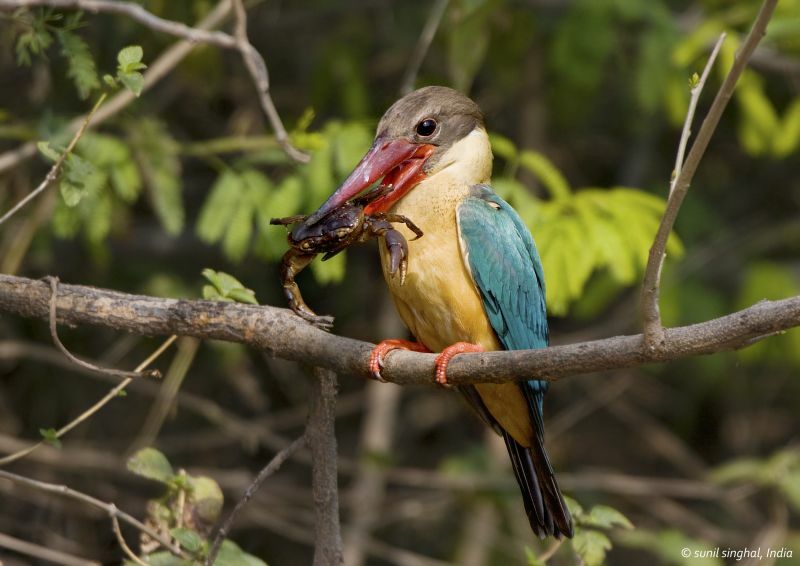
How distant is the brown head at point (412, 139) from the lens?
2.93 meters

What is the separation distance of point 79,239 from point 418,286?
241 cm

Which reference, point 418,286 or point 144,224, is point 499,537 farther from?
point 418,286

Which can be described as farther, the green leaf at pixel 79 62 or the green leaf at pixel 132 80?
the green leaf at pixel 79 62

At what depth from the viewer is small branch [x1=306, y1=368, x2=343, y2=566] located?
245 cm

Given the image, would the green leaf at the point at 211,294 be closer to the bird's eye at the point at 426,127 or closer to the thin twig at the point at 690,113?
the bird's eye at the point at 426,127

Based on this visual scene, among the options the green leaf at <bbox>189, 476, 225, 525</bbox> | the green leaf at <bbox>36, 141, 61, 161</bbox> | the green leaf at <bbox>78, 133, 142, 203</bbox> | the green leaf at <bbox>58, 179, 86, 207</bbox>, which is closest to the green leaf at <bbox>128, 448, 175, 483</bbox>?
the green leaf at <bbox>189, 476, 225, 525</bbox>

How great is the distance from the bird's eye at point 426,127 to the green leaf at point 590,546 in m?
1.16

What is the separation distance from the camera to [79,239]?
469cm

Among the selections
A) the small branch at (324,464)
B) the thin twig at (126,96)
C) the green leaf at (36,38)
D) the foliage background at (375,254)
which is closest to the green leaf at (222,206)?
the foliage background at (375,254)

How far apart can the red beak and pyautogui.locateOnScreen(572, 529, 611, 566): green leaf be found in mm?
989

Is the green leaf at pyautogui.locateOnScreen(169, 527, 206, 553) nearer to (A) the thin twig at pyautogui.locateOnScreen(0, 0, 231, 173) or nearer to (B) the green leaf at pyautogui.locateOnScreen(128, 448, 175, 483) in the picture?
(B) the green leaf at pyautogui.locateOnScreen(128, 448, 175, 483)

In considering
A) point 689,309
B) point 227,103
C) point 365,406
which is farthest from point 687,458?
point 227,103

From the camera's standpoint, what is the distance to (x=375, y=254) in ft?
18.5

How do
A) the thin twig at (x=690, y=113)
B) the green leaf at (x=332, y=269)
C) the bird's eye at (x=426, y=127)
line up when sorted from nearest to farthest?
the thin twig at (x=690, y=113) → the bird's eye at (x=426, y=127) → the green leaf at (x=332, y=269)
